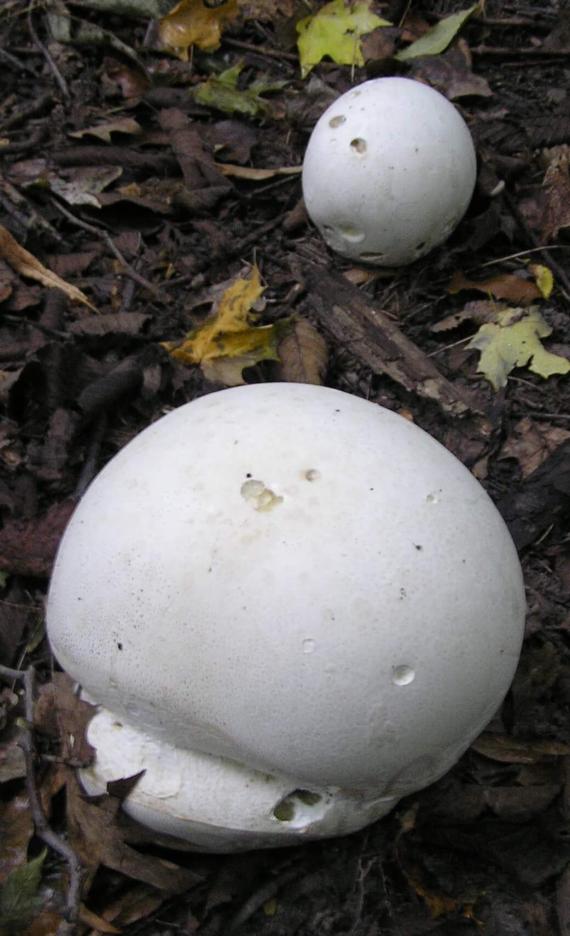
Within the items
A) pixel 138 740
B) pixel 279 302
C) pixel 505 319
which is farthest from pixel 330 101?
pixel 138 740

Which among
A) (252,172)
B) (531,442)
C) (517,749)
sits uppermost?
(252,172)

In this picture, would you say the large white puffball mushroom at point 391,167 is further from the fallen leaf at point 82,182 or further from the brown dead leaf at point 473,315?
the fallen leaf at point 82,182

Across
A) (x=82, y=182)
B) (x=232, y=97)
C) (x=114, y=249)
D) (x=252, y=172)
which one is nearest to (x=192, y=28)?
(x=232, y=97)

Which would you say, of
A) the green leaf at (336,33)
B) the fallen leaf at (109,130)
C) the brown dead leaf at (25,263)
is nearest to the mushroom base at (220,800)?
the brown dead leaf at (25,263)

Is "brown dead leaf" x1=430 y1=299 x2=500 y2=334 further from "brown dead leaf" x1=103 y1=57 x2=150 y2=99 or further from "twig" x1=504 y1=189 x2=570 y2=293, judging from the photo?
"brown dead leaf" x1=103 y1=57 x2=150 y2=99

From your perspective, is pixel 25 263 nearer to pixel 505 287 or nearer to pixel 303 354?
pixel 303 354

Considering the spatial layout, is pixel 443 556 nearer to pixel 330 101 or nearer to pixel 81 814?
pixel 81 814

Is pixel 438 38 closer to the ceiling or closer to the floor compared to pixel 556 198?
closer to the ceiling
